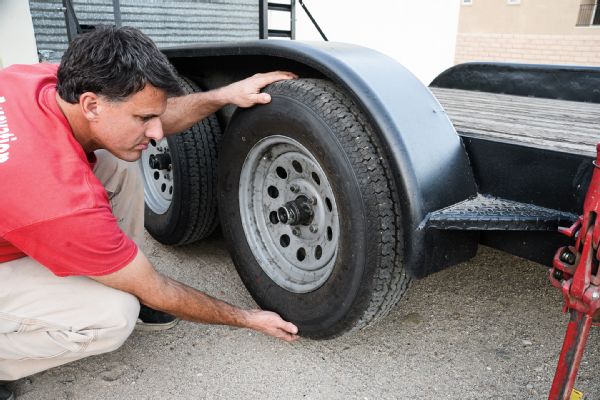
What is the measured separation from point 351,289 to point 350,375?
0.44 meters

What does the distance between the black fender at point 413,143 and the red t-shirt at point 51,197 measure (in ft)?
2.84

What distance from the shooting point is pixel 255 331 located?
2.38 meters

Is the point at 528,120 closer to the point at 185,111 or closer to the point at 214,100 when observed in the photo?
the point at 214,100

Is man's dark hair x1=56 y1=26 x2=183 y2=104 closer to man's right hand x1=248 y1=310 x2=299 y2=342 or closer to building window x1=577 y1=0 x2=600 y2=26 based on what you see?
man's right hand x1=248 y1=310 x2=299 y2=342

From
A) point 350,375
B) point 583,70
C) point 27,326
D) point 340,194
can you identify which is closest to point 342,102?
point 340,194

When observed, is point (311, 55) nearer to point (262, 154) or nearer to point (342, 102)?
point (342, 102)

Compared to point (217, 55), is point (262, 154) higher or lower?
lower

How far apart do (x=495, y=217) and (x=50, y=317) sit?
1.54m

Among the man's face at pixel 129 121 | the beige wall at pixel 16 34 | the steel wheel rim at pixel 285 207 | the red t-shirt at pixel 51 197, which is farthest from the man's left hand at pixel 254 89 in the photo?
the beige wall at pixel 16 34

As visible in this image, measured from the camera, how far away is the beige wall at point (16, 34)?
13.8 feet

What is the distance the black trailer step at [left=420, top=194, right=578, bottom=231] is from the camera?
1492mm

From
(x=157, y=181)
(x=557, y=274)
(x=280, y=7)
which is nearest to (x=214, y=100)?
(x=157, y=181)

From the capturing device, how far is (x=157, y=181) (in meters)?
3.13

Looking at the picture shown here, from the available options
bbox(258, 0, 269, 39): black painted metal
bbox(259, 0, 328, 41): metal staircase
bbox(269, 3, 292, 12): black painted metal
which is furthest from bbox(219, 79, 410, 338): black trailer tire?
bbox(269, 3, 292, 12): black painted metal
